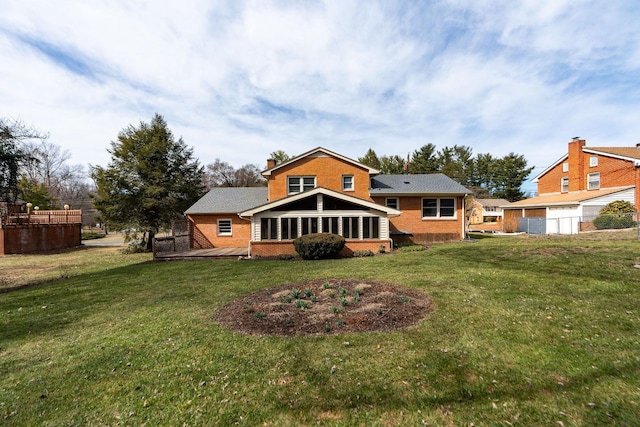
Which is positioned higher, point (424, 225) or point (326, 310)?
point (424, 225)

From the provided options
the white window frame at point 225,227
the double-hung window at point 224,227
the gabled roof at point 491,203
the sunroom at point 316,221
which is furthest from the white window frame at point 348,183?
the gabled roof at point 491,203

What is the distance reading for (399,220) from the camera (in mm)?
20719

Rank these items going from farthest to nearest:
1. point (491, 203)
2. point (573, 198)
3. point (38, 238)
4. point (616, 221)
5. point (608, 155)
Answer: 1. point (491, 203)
2. point (608, 155)
3. point (573, 198)
4. point (38, 238)
5. point (616, 221)

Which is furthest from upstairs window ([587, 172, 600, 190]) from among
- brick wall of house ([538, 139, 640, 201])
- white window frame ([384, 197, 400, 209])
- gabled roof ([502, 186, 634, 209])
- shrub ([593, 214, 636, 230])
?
white window frame ([384, 197, 400, 209])

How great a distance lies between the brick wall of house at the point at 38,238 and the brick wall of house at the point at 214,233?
13483 mm

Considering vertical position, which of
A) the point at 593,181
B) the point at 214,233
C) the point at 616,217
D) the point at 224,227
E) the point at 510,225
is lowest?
the point at 214,233

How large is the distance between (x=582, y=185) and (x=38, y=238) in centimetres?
4999

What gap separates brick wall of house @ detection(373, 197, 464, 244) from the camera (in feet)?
67.5

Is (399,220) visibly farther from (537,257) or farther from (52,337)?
(52,337)

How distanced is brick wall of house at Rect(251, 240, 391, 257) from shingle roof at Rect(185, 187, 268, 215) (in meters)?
5.91

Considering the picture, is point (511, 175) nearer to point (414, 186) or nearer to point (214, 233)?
point (414, 186)

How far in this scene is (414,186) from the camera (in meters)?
21.7

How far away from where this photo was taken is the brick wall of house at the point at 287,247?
1620cm

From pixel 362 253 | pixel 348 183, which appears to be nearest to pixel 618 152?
pixel 348 183
